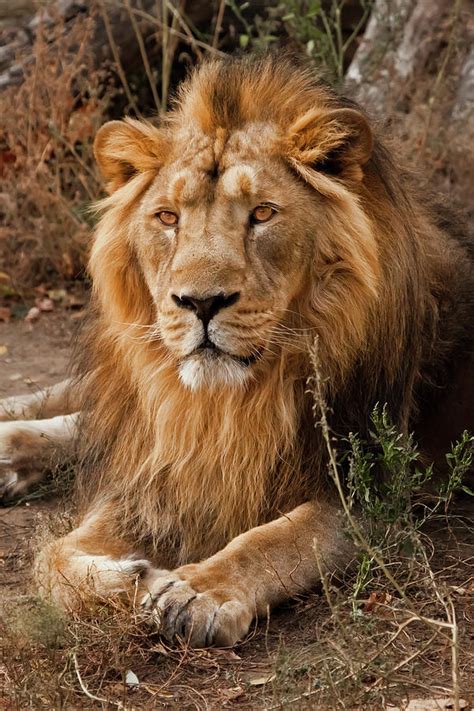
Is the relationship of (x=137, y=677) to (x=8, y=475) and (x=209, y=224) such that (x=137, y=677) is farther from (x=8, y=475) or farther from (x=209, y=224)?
(x=8, y=475)

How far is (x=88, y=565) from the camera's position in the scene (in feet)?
14.2

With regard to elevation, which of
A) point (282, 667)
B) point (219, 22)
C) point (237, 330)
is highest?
point (219, 22)

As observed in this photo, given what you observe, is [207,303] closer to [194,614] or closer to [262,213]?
[262,213]

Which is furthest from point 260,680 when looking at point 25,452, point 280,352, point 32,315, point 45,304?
point 45,304

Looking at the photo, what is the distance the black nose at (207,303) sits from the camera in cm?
407

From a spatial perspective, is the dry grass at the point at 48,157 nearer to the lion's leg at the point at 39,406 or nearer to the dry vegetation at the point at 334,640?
the lion's leg at the point at 39,406

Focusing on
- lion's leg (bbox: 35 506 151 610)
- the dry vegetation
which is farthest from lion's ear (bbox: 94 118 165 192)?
lion's leg (bbox: 35 506 151 610)

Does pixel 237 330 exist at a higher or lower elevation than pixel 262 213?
lower

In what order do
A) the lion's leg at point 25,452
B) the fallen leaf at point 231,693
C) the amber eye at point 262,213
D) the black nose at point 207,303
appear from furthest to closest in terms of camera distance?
the lion's leg at point 25,452
the amber eye at point 262,213
the black nose at point 207,303
the fallen leaf at point 231,693

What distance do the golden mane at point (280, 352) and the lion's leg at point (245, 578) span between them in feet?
0.61

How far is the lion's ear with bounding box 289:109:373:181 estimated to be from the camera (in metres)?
4.36

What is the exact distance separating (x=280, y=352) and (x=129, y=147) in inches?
35.9

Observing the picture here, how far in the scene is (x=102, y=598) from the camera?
13.6ft

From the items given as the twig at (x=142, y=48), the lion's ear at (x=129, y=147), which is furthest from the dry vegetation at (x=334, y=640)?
the twig at (x=142, y=48)
